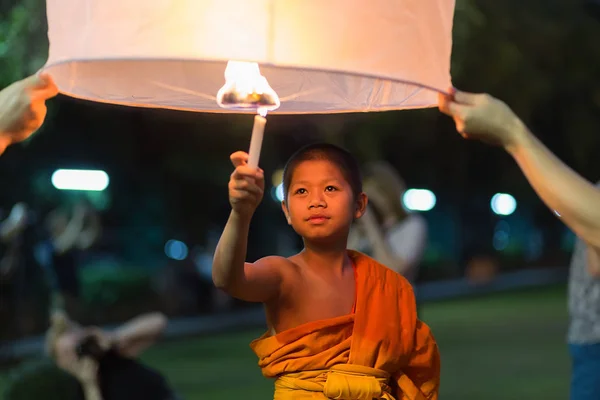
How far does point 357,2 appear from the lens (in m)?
1.92

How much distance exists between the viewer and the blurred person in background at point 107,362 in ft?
16.9

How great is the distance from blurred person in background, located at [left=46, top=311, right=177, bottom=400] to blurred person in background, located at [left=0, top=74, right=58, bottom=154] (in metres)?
2.98

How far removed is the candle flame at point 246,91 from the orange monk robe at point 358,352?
1.87 feet

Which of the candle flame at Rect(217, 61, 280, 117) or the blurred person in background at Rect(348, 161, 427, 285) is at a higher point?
the blurred person in background at Rect(348, 161, 427, 285)

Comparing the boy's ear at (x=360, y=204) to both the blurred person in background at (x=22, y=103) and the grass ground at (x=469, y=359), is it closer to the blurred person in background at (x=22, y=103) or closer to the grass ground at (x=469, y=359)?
the blurred person in background at (x=22, y=103)

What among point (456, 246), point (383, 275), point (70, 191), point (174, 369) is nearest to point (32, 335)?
point (174, 369)

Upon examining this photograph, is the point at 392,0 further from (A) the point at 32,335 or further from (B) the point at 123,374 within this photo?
(A) the point at 32,335

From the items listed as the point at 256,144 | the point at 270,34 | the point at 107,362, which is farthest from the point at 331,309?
the point at 107,362

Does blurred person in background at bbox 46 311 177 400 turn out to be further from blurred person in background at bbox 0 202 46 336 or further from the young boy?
blurred person in background at bbox 0 202 46 336

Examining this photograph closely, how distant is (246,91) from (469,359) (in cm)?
991

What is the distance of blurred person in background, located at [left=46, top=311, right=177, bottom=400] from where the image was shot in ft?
16.9

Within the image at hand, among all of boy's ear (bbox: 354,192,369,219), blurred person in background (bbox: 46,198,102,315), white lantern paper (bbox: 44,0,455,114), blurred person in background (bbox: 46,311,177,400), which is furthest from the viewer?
blurred person in background (bbox: 46,198,102,315)

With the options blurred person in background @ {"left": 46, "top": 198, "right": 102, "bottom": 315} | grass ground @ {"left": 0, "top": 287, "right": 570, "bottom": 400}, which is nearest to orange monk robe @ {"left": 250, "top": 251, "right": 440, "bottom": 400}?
grass ground @ {"left": 0, "top": 287, "right": 570, "bottom": 400}

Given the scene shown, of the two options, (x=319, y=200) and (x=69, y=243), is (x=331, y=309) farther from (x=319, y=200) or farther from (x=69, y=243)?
(x=69, y=243)
